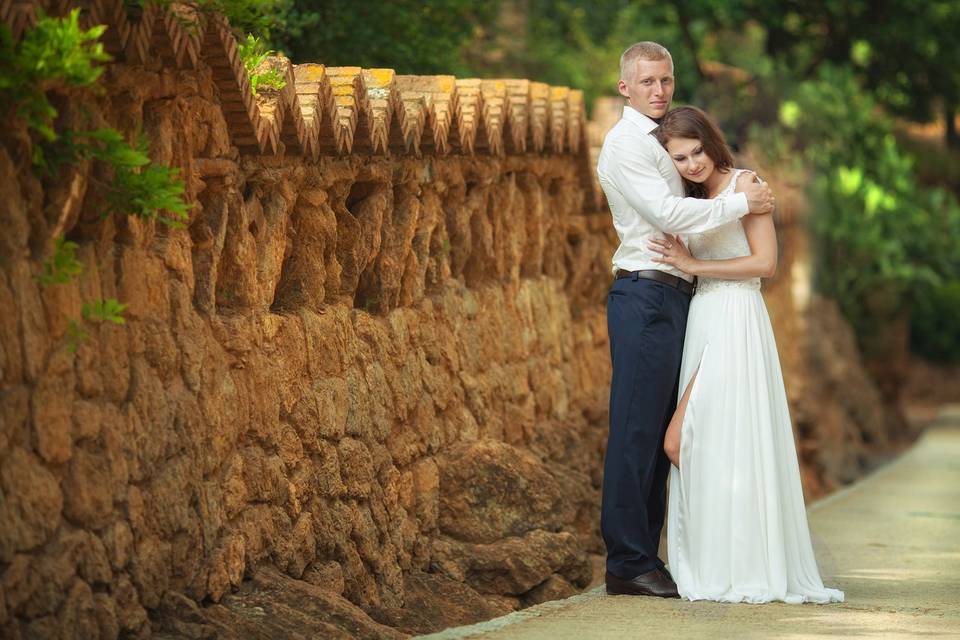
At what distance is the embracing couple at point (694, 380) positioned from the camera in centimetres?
566

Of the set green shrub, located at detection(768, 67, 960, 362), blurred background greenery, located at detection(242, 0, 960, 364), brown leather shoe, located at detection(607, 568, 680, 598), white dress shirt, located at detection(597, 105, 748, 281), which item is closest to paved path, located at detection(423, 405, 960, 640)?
brown leather shoe, located at detection(607, 568, 680, 598)

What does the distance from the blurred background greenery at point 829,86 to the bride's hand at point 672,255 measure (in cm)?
813

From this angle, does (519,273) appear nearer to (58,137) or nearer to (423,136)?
(423,136)

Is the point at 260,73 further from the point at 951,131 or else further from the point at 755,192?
the point at 951,131

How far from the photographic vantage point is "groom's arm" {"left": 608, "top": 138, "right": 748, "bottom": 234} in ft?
18.5

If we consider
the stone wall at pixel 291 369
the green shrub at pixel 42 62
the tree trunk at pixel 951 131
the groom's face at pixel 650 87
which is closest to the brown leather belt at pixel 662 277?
the groom's face at pixel 650 87

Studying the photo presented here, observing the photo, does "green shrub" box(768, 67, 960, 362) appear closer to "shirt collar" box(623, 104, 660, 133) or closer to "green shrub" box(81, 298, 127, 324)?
"shirt collar" box(623, 104, 660, 133)

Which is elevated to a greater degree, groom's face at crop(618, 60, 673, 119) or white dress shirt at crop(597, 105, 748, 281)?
groom's face at crop(618, 60, 673, 119)

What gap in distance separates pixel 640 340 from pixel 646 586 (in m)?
0.88

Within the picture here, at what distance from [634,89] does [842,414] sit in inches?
525

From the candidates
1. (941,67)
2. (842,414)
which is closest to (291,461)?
(842,414)

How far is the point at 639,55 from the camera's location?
235 inches

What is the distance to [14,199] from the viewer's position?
3.94 m

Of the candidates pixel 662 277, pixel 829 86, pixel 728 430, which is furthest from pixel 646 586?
pixel 829 86
